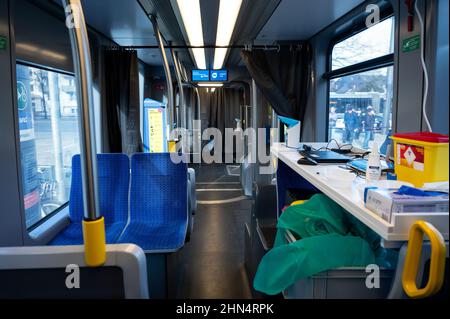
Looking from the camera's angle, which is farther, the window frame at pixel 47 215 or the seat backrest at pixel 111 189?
the seat backrest at pixel 111 189

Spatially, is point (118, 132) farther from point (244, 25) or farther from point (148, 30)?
point (244, 25)

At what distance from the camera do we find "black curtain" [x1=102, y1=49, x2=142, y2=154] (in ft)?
14.1

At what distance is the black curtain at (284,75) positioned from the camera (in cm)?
395

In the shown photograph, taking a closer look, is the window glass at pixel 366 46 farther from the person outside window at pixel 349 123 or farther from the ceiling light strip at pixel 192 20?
the ceiling light strip at pixel 192 20

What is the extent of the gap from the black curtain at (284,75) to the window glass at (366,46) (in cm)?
38

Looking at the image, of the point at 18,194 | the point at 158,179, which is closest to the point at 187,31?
the point at 158,179

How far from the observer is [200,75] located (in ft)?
18.7

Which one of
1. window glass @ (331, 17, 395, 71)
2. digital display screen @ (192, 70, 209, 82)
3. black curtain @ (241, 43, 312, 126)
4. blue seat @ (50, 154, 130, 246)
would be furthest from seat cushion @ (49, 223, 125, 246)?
digital display screen @ (192, 70, 209, 82)

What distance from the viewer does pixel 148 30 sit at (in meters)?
3.82

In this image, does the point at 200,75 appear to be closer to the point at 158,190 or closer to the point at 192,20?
the point at 192,20

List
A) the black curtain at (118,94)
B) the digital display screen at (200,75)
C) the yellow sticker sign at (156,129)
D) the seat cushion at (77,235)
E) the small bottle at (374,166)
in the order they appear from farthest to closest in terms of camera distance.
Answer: the yellow sticker sign at (156,129) < the digital display screen at (200,75) < the black curtain at (118,94) < the seat cushion at (77,235) < the small bottle at (374,166)

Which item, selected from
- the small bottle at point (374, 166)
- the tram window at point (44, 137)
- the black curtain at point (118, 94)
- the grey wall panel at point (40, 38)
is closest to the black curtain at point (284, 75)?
the black curtain at point (118, 94)

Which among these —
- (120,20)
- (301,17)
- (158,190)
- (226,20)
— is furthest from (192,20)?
(158,190)

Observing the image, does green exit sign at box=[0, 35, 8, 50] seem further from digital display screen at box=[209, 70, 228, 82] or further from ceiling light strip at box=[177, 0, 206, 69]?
digital display screen at box=[209, 70, 228, 82]
